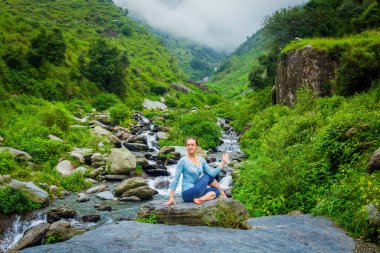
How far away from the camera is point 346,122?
13.6m

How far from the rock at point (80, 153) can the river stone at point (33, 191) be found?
7375 mm

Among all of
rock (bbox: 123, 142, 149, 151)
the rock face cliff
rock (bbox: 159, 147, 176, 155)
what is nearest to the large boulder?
rock (bbox: 159, 147, 176, 155)

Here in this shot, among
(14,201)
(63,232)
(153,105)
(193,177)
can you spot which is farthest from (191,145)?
(153,105)

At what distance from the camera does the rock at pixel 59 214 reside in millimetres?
15758

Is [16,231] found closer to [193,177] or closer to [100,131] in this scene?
[193,177]

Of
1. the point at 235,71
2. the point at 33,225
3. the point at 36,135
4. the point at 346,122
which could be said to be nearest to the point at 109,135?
the point at 36,135

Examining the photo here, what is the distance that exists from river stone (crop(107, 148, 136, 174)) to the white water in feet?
27.6

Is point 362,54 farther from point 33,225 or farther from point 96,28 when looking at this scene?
point 96,28

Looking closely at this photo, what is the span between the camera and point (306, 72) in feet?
100

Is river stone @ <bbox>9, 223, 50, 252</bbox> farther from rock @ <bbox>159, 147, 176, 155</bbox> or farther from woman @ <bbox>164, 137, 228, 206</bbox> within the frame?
rock @ <bbox>159, 147, 176, 155</bbox>

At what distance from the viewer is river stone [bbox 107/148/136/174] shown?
24250mm

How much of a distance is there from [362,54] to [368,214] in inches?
751

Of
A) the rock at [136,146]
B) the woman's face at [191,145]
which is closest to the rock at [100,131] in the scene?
the rock at [136,146]

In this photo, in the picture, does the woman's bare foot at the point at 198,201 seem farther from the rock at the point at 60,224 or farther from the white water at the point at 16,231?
the white water at the point at 16,231
